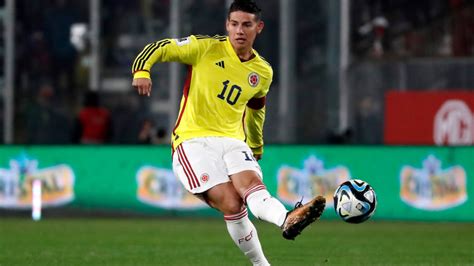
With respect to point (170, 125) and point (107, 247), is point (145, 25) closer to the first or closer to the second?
point (170, 125)

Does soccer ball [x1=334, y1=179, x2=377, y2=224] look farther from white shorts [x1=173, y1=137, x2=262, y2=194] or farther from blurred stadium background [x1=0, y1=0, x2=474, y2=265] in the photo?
blurred stadium background [x1=0, y1=0, x2=474, y2=265]

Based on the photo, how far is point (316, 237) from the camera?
602 inches

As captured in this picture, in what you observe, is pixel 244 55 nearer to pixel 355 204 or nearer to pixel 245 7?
pixel 245 7

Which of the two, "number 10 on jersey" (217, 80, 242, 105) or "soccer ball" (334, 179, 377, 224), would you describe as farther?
"number 10 on jersey" (217, 80, 242, 105)

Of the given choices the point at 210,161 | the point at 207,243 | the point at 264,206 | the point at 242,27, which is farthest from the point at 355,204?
the point at 207,243

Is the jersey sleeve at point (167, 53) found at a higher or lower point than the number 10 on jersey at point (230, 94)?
higher

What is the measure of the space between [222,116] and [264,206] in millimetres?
931

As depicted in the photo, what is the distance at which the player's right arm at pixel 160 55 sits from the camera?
30.0 ft

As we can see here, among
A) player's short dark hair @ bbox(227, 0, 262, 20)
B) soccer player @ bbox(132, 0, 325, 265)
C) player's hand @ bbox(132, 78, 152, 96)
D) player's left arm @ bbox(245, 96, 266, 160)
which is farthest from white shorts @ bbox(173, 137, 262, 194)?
player's short dark hair @ bbox(227, 0, 262, 20)

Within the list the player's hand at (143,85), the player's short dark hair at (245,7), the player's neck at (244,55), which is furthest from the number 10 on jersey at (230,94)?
the player's hand at (143,85)

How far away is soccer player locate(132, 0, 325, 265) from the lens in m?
9.45

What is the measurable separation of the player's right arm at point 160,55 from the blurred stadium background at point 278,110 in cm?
671

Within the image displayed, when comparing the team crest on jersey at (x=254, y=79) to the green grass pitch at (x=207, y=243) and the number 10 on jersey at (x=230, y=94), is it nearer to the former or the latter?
the number 10 on jersey at (x=230, y=94)

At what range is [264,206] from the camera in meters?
9.14
